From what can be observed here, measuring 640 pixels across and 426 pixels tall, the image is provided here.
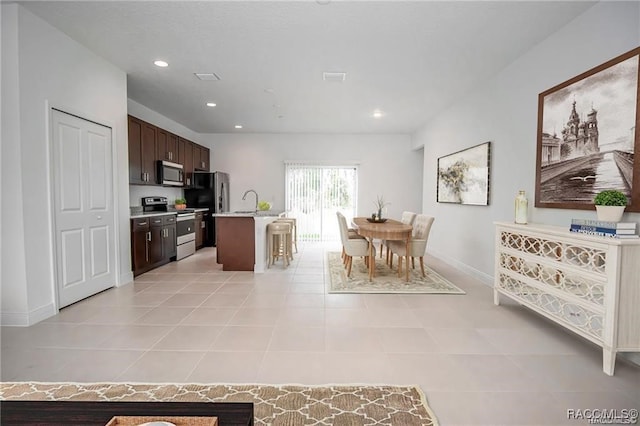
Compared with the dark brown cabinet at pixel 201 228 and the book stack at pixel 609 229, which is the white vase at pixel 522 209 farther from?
the dark brown cabinet at pixel 201 228

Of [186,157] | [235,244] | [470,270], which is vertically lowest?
[470,270]

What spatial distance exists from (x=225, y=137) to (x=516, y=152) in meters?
6.42

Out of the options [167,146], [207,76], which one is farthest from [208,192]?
[207,76]

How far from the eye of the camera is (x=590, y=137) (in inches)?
96.3

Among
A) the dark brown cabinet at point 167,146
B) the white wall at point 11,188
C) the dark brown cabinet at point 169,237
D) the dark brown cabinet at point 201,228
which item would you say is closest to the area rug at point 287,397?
the white wall at point 11,188

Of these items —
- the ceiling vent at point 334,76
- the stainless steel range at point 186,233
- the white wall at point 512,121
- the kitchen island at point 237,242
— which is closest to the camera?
the white wall at point 512,121

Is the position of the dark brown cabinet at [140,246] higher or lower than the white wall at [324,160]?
lower

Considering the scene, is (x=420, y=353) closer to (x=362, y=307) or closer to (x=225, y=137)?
(x=362, y=307)

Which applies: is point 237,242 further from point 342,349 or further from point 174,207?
point 342,349

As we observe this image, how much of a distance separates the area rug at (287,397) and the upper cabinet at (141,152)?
3.41 m

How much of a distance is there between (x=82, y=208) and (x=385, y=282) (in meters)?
3.76

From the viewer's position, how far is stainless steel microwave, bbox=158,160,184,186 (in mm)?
5230

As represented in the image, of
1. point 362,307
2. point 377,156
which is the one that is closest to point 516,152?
point 362,307

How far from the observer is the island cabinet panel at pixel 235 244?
4.73 metres
